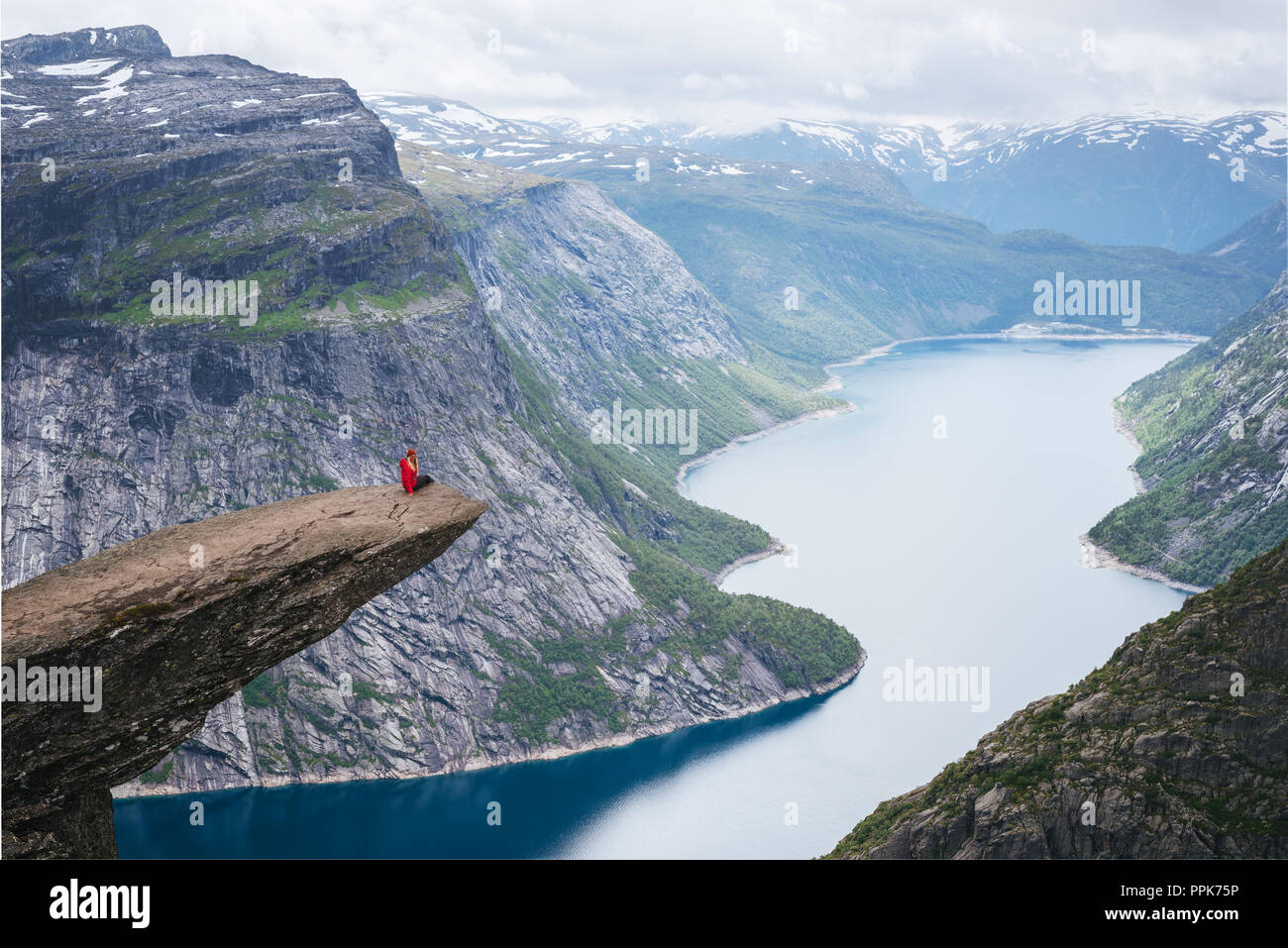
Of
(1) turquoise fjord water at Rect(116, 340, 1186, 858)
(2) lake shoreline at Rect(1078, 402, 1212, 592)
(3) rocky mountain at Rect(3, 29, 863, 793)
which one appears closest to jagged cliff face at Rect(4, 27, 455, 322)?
(3) rocky mountain at Rect(3, 29, 863, 793)

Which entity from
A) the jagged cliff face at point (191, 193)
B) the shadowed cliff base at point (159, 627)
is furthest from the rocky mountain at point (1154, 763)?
the jagged cliff face at point (191, 193)

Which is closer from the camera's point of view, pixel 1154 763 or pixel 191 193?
pixel 1154 763

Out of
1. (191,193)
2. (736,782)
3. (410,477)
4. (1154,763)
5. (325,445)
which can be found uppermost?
(191,193)

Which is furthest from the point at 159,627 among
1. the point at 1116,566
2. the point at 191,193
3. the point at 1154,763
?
the point at 1116,566

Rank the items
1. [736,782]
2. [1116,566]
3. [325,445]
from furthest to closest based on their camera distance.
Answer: [1116,566] < [325,445] < [736,782]

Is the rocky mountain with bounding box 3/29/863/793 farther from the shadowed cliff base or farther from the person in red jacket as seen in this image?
the shadowed cliff base

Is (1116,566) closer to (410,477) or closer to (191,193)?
(191,193)

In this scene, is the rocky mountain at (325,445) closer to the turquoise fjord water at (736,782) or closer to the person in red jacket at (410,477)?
the turquoise fjord water at (736,782)

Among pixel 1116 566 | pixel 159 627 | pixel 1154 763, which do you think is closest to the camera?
pixel 159 627
